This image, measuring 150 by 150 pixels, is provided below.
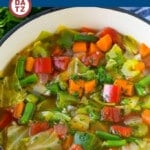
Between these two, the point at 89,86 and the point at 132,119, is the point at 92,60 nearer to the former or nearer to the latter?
the point at 89,86

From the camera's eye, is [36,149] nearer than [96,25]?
Yes

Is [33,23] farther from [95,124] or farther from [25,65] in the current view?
[95,124]

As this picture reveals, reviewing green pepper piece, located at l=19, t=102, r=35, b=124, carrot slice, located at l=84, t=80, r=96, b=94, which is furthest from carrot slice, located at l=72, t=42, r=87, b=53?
green pepper piece, located at l=19, t=102, r=35, b=124

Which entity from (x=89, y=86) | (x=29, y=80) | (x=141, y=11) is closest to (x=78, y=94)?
(x=89, y=86)

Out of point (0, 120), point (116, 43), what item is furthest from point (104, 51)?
point (0, 120)

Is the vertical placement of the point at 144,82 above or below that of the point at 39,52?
below

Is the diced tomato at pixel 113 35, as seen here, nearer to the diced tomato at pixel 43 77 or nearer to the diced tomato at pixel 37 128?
the diced tomato at pixel 43 77

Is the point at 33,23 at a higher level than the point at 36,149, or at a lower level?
higher
